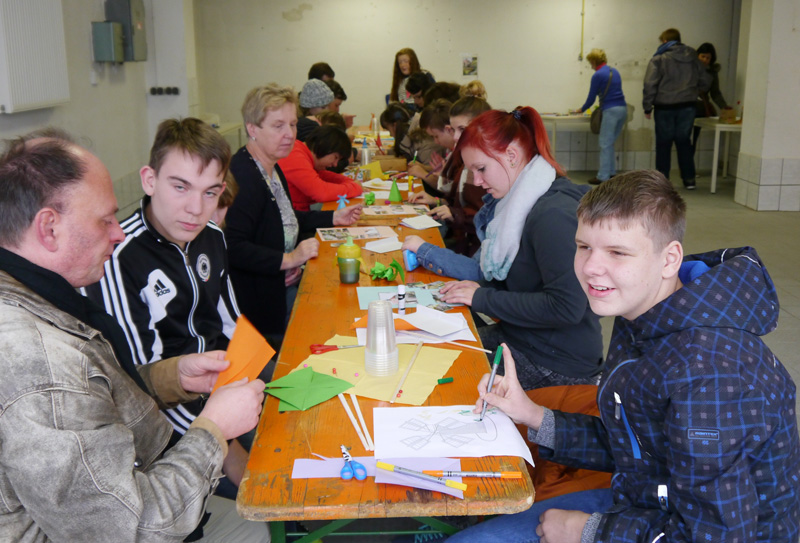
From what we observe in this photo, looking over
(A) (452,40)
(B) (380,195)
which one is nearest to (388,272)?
(B) (380,195)

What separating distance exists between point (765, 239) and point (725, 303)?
550cm

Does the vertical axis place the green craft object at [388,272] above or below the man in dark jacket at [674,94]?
below

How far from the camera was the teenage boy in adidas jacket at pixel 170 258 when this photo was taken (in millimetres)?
1969

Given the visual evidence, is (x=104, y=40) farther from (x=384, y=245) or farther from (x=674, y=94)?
(x=674, y=94)

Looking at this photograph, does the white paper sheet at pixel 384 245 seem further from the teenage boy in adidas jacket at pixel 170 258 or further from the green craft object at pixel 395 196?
the green craft object at pixel 395 196

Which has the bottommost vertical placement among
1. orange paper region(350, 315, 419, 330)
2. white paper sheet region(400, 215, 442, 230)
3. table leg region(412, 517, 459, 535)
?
table leg region(412, 517, 459, 535)

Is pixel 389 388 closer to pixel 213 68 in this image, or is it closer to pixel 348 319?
pixel 348 319

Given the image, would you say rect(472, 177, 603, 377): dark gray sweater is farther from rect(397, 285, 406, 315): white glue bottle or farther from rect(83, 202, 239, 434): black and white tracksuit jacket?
rect(83, 202, 239, 434): black and white tracksuit jacket

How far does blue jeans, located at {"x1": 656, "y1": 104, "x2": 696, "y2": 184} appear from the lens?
342 inches

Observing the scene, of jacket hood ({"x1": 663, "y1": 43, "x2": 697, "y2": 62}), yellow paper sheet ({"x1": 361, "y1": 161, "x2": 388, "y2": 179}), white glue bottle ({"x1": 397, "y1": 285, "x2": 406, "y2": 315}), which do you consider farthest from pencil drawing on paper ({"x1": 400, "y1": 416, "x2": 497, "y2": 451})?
jacket hood ({"x1": 663, "y1": 43, "x2": 697, "y2": 62})

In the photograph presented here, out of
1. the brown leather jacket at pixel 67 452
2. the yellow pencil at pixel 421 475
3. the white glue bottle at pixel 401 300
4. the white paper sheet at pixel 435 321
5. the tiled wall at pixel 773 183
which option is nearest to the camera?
the brown leather jacket at pixel 67 452

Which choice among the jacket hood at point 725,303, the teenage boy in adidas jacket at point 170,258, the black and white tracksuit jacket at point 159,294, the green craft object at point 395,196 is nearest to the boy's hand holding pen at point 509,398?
the jacket hood at point 725,303

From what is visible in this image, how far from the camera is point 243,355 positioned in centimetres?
168

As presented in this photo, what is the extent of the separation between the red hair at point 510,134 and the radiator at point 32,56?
3.14 metres
